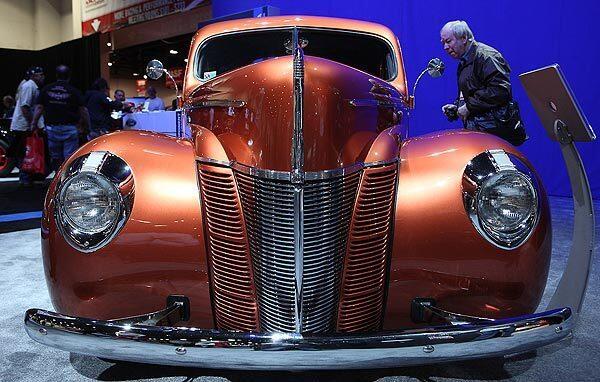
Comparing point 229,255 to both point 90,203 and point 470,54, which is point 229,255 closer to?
point 90,203

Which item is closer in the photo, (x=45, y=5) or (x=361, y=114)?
(x=361, y=114)

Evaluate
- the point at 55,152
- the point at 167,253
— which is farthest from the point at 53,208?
the point at 55,152

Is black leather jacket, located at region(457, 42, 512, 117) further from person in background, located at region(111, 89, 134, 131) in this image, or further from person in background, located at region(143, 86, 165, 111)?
person in background, located at region(143, 86, 165, 111)

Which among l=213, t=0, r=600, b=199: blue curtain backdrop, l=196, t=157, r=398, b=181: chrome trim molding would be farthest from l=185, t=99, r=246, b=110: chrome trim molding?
l=213, t=0, r=600, b=199: blue curtain backdrop

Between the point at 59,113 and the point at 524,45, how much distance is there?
573cm

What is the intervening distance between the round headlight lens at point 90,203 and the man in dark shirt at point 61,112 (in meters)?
4.86

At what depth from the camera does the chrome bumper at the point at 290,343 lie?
1.32m

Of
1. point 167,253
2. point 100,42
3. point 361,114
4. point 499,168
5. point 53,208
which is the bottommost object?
point 167,253

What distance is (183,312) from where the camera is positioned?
5.35ft

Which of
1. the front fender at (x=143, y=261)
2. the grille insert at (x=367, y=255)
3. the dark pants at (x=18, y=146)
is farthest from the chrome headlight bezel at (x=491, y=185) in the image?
the dark pants at (x=18, y=146)

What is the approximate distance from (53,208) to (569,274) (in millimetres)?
1937

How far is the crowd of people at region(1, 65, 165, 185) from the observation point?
19.6ft

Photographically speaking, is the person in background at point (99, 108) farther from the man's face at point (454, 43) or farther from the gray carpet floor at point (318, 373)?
the man's face at point (454, 43)

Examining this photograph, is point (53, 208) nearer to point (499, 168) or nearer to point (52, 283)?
point (52, 283)
